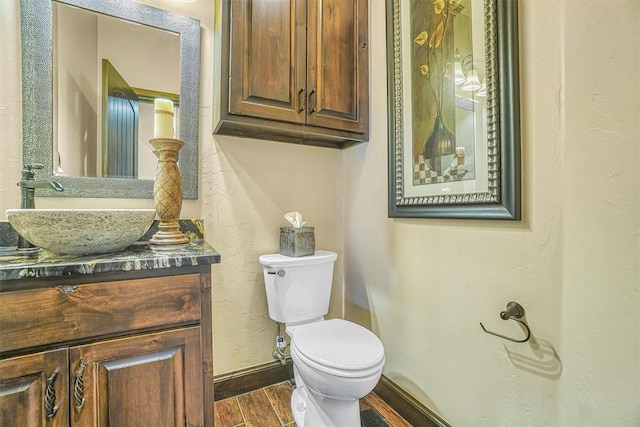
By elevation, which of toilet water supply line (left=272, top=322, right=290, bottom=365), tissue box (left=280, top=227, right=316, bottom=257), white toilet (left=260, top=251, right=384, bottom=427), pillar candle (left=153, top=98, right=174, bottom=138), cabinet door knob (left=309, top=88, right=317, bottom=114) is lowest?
toilet water supply line (left=272, top=322, right=290, bottom=365)

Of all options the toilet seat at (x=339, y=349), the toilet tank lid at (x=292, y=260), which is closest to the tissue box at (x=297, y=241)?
the toilet tank lid at (x=292, y=260)

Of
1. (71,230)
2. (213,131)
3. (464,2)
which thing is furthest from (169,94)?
(464,2)

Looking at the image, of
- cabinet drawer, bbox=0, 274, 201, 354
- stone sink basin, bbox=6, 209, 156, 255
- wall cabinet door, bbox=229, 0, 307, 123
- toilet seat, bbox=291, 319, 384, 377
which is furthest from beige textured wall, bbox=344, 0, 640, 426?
stone sink basin, bbox=6, 209, 156, 255

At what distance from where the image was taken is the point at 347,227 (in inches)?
70.7

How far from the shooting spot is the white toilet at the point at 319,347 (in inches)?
40.3

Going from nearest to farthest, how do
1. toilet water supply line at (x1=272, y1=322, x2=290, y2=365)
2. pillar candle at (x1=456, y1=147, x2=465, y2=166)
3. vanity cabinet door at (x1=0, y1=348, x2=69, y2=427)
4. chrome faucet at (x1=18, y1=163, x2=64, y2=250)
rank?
vanity cabinet door at (x1=0, y1=348, x2=69, y2=427), chrome faucet at (x1=18, y1=163, x2=64, y2=250), pillar candle at (x1=456, y1=147, x2=465, y2=166), toilet water supply line at (x1=272, y1=322, x2=290, y2=365)

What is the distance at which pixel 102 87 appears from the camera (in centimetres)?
125

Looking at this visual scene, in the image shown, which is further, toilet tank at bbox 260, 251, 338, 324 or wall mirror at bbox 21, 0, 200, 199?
toilet tank at bbox 260, 251, 338, 324

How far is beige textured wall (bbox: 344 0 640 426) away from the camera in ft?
2.45

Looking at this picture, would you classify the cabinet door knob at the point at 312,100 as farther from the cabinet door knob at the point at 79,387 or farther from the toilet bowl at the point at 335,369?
the cabinet door knob at the point at 79,387

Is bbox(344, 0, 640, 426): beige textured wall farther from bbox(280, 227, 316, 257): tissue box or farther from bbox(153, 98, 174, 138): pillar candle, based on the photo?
bbox(153, 98, 174, 138): pillar candle

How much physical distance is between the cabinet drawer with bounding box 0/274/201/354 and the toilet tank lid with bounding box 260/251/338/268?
0.54m

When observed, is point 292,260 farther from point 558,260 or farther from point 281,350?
point 558,260

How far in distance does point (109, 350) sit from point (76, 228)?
0.34m
